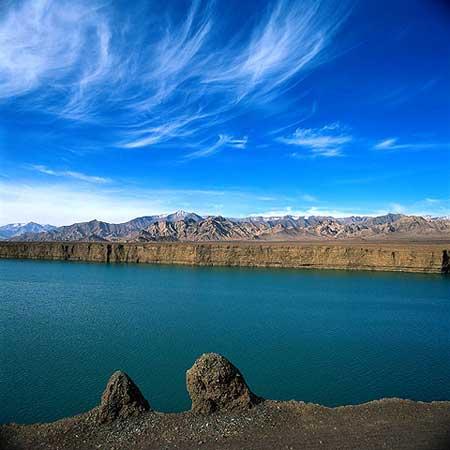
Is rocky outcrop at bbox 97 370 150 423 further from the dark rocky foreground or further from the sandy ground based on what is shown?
the sandy ground

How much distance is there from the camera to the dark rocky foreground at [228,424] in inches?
507

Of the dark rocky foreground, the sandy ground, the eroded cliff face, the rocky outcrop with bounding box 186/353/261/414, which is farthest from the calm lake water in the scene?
the eroded cliff face

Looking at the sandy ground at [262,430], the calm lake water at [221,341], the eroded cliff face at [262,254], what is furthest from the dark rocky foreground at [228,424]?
the eroded cliff face at [262,254]

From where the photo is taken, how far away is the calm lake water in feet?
63.8

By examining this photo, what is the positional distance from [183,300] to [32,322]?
57.8ft

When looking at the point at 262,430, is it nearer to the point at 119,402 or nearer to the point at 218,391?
the point at 218,391

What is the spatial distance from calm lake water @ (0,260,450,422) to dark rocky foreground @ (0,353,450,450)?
10.2ft

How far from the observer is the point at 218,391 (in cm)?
1528

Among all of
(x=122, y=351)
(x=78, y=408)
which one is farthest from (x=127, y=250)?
(x=78, y=408)

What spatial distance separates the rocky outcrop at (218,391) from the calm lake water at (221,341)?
296 cm

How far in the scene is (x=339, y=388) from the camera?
780 inches

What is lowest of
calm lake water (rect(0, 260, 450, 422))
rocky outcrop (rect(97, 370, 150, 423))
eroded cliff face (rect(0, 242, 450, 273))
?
calm lake water (rect(0, 260, 450, 422))

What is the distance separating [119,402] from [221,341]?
14048mm

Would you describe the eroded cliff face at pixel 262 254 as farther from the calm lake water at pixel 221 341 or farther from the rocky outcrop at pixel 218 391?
the rocky outcrop at pixel 218 391
